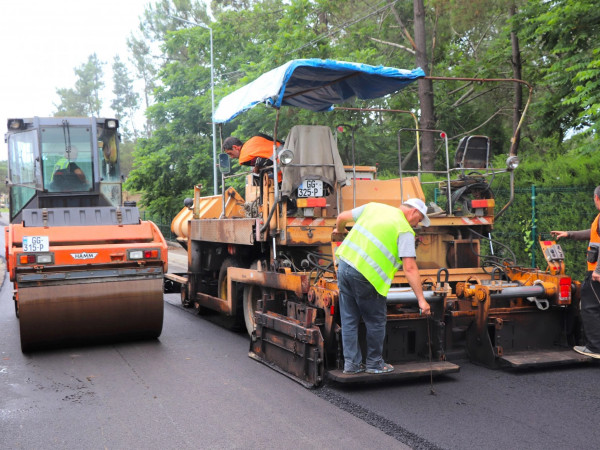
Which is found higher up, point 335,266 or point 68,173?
point 68,173

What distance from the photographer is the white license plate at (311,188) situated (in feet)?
22.9

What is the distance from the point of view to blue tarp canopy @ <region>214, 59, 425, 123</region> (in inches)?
263

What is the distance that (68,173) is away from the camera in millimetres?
8289

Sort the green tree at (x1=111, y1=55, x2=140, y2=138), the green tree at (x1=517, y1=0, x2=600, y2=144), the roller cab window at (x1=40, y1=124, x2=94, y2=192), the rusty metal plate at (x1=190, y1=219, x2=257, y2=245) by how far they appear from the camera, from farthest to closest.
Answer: the green tree at (x1=111, y1=55, x2=140, y2=138), the green tree at (x1=517, y1=0, x2=600, y2=144), the roller cab window at (x1=40, y1=124, x2=94, y2=192), the rusty metal plate at (x1=190, y1=219, x2=257, y2=245)

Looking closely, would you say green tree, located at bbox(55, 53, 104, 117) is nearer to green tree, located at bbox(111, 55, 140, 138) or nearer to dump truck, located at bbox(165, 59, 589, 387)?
green tree, located at bbox(111, 55, 140, 138)

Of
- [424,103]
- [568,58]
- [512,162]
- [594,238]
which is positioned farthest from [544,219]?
[424,103]

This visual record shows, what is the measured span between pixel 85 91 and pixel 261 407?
69621mm

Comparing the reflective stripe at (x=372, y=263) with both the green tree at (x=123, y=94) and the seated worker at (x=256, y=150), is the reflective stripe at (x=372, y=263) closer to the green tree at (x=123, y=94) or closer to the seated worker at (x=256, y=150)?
the seated worker at (x=256, y=150)

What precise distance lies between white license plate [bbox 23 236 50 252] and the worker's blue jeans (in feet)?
10.7

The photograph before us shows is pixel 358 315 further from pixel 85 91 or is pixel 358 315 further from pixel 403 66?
pixel 85 91

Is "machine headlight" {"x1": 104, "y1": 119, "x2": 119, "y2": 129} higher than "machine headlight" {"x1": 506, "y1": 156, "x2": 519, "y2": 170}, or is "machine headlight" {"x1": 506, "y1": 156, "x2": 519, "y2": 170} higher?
"machine headlight" {"x1": 104, "y1": 119, "x2": 119, "y2": 129}

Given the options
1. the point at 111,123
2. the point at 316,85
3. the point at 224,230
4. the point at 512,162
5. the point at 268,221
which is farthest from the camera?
the point at 111,123

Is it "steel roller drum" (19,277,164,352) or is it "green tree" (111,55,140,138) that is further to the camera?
"green tree" (111,55,140,138)

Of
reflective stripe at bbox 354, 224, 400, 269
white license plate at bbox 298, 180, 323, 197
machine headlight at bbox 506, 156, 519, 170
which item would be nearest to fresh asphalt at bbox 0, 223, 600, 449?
reflective stripe at bbox 354, 224, 400, 269
